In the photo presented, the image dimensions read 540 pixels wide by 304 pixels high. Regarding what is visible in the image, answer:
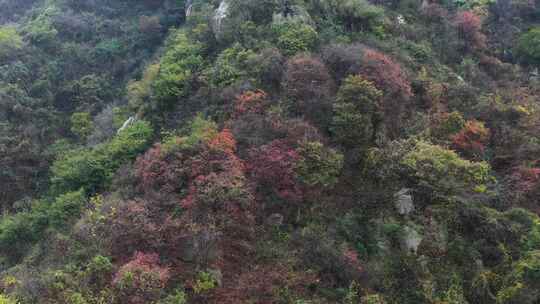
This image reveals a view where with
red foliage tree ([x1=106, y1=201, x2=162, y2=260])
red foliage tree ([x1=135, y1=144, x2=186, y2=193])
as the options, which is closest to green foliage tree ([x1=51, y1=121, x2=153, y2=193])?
red foliage tree ([x1=135, y1=144, x2=186, y2=193])

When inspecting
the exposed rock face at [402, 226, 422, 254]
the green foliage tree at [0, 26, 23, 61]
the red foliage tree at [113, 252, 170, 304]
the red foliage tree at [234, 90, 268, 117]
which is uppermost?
the red foliage tree at [234, 90, 268, 117]

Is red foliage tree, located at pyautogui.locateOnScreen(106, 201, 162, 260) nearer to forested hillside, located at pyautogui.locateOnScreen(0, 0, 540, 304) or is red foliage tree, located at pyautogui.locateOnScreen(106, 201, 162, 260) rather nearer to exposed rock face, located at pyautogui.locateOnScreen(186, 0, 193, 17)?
forested hillside, located at pyautogui.locateOnScreen(0, 0, 540, 304)

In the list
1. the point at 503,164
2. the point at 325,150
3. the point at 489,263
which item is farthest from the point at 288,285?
the point at 503,164

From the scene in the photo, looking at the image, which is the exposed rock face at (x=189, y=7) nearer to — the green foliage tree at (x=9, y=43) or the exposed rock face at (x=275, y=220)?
the green foliage tree at (x=9, y=43)

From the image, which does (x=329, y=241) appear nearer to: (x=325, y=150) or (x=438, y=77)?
(x=325, y=150)

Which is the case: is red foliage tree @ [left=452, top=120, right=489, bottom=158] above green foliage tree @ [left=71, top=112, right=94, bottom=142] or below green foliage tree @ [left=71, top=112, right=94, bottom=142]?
above

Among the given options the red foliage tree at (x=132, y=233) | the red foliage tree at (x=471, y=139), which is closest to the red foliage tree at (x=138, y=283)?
the red foliage tree at (x=132, y=233)

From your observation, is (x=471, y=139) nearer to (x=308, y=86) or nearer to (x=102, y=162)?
(x=308, y=86)
